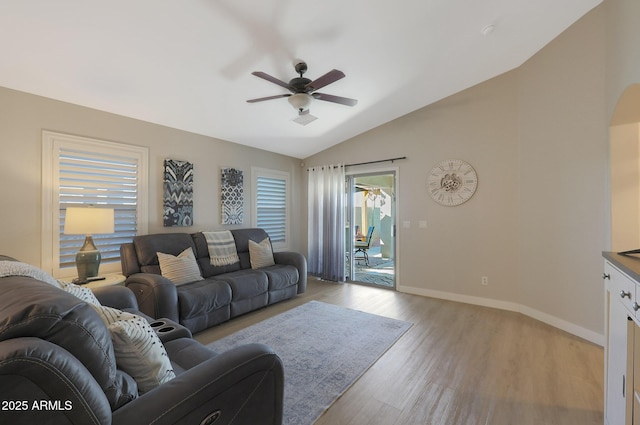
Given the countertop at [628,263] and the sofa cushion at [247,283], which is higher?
the countertop at [628,263]

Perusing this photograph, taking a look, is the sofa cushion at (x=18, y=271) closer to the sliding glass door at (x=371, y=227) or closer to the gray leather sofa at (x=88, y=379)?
the gray leather sofa at (x=88, y=379)

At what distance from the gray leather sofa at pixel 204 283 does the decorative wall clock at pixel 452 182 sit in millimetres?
2300

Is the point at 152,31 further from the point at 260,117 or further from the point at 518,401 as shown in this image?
the point at 518,401

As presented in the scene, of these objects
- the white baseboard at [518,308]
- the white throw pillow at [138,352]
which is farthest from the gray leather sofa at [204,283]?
the white baseboard at [518,308]

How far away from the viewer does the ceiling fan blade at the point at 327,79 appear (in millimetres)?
2127

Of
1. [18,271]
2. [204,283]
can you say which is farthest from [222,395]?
[204,283]

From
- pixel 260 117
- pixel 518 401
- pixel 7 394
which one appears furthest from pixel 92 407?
pixel 260 117

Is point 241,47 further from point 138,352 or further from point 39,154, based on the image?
point 138,352

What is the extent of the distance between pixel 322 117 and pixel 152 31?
89.5 inches

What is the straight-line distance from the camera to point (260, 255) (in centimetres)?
392

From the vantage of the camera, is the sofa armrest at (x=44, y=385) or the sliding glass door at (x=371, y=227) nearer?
the sofa armrest at (x=44, y=385)

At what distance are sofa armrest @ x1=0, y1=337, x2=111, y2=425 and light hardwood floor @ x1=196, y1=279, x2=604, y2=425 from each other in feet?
4.42

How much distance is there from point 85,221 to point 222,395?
2395mm

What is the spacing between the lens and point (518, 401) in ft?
5.98
